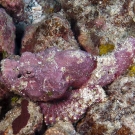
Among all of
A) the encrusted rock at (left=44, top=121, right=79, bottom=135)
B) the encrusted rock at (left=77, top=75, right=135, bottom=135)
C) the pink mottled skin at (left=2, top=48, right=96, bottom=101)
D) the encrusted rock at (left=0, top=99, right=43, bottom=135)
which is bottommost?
the encrusted rock at (left=0, top=99, right=43, bottom=135)

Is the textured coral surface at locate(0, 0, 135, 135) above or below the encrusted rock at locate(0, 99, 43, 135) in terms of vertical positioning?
above

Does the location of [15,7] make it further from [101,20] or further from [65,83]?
[65,83]

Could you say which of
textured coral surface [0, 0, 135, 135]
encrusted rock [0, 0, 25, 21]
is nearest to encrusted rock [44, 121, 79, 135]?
textured coral surface [0, 0, 135, 135]

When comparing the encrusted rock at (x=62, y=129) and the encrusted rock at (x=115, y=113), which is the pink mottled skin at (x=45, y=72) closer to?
the encrusted rock at (x=62, y=129)

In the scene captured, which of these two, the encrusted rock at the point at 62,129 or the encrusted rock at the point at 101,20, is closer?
the encrusted rock at the point at 62,129

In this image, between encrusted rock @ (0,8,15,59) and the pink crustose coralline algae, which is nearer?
the pink crustose coralline algae

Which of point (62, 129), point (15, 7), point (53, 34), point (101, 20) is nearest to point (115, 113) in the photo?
point (62, 129)

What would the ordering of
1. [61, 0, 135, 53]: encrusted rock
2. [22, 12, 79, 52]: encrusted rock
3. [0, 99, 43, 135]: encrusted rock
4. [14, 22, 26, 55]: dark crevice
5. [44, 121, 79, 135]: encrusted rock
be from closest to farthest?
[44, 121, 79, 135]: encrusted rock → [0, 99, 43, 135]: encrusted rock → [22, 12, 79, 52]: encrusted rock → [61, 0, 135, 53]: encrusted rock → [14, 22, 26, 55]: dark crevice

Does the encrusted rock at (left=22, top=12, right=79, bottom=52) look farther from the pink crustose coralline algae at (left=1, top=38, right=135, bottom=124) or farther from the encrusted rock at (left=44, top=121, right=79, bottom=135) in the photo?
the encrusted rock at (left=44, top=121, right=79, bottom=135)

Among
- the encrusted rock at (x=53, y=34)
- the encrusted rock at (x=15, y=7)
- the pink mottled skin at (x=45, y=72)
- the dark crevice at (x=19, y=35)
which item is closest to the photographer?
the pink mottled skin at (x=45, y=72)

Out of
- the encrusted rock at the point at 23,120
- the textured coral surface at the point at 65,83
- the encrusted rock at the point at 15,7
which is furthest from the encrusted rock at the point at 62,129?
the encrusted rock at the point at 15,7

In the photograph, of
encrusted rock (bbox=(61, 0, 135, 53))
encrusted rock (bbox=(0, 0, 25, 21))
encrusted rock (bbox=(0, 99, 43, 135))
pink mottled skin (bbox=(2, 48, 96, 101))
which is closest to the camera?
pink mottled skin (bbox=(2, 48, 96, 101))
